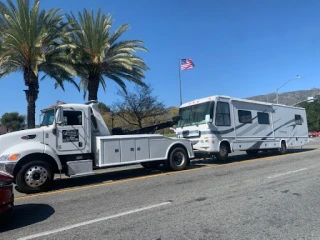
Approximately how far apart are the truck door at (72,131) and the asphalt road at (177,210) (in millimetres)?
1304

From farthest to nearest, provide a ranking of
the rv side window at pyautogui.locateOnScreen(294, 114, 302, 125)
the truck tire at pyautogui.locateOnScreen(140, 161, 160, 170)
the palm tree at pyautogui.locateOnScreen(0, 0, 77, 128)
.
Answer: the rv side window at pyautogui.locateOnScreen(294, 114, 302, 125) → the palm tree at pyautogui.locateOnScreen(0, 0, 77, 128) → the truck tire at pyautogui.locateOnScreen(140, 161, 160, 170)

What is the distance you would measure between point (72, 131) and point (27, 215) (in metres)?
3.83

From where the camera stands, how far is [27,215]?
5797 millimetres

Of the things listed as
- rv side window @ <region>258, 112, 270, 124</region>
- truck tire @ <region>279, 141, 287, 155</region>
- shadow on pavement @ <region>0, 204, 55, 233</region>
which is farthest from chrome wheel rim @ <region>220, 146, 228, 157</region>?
shadow on pavement @ <region>0, 204, 55, 233</region>

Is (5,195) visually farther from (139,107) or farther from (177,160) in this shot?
(139,107)

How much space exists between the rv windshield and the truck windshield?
6.84m

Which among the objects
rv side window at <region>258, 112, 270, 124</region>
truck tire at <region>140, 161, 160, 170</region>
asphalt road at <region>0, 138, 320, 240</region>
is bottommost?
asphalt road at <region>0, 138, 320, 240</region>

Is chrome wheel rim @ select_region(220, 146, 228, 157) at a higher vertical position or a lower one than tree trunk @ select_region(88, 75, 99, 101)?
lower

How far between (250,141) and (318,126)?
86310 millimetres

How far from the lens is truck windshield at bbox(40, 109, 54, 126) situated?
922 cm

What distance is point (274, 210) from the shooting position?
5492 millimetres

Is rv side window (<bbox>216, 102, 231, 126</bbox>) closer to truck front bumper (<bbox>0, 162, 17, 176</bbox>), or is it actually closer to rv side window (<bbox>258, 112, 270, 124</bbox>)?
rv side window (<bbox>258, 112, 270, 124</bbox>)

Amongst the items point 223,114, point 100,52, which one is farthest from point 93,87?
point 223,114

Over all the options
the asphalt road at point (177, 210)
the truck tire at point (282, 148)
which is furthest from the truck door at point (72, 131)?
the truck tire at point (282, 148)
